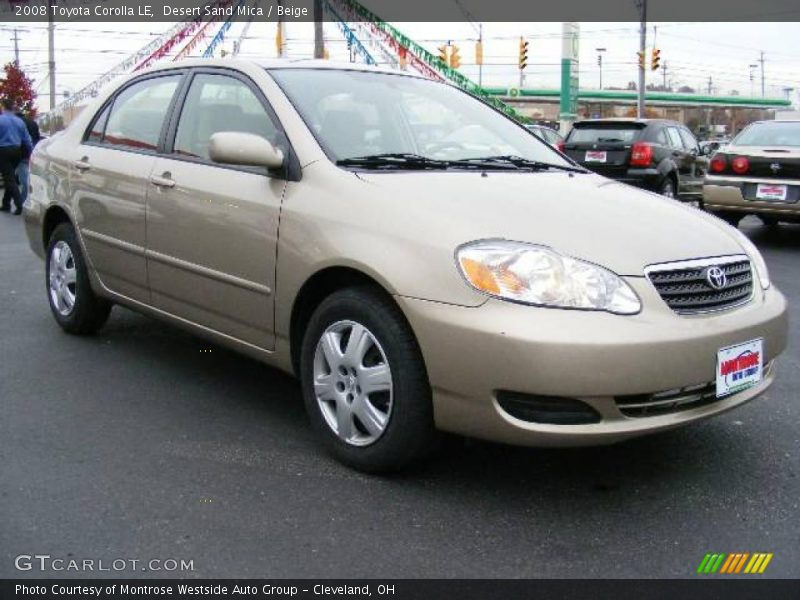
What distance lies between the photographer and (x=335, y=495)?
3158 mm

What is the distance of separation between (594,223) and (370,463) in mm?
1199

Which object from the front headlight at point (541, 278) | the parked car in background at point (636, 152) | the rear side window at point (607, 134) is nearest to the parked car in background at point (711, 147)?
the parked car in background at point (636, 152)

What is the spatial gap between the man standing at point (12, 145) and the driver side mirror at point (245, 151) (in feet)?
33.7

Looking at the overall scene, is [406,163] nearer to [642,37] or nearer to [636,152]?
[636,152]

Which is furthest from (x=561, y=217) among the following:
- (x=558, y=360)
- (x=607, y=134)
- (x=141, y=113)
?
(x=607, y=134)

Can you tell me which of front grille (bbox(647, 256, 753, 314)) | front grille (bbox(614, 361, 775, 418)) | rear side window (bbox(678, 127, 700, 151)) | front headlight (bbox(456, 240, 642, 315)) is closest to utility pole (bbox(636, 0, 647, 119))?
rear side window (bbox(678, 127, 700, 151))

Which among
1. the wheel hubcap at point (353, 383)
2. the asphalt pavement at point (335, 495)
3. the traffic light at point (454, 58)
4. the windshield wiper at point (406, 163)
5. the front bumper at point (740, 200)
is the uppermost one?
the traffic light at point (454, 58)

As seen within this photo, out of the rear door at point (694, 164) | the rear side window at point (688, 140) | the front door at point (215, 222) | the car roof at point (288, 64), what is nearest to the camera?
the front door at point (215, 222)

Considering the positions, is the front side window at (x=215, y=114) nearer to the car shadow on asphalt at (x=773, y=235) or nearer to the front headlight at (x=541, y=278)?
the front headlight at (x=541, y=278)

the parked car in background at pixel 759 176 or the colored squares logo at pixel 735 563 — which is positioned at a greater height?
the parked car in background at pixel 759 176

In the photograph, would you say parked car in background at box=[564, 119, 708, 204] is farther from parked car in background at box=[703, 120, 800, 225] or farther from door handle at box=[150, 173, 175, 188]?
door handle at box=[150, 173, 175, 188]

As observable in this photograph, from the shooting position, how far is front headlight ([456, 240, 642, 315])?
2877 millimetres

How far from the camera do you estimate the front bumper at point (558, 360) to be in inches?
110
